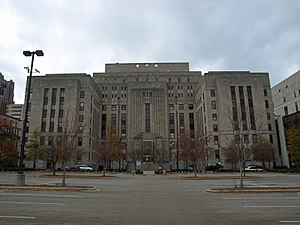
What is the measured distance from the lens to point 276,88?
3706 inches

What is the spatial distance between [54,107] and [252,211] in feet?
249

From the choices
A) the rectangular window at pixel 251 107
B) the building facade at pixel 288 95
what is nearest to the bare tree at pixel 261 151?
the rectangular window at pixel 251 107

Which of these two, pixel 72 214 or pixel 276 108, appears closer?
pixel 72 214

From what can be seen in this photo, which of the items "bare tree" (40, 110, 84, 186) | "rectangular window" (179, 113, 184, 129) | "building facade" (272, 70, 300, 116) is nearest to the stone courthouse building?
"rectangular window" (179, 113, 184, 129)

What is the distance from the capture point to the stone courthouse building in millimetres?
73688

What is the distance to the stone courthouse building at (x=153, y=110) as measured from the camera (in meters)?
73.7

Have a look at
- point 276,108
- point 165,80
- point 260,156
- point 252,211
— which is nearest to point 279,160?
point 260,156

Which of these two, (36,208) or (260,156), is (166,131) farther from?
(36,208)

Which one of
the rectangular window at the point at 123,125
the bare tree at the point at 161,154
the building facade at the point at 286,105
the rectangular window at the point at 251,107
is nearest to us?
the bare tree at the point at 161,154

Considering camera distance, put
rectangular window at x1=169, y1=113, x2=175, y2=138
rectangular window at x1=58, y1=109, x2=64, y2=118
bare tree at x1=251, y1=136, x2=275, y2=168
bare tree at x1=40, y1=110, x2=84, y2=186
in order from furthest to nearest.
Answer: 1. rectangular window at x1=169, y1=113, x2=175, y2=138
2. rectangular window at x1=58, y1=109, x2=64, y2=118
3. bare tree at x1=251, y1=136, x2=275, y2=168
4. bare tree at x1=40, y1=110, x2=84, y2=186

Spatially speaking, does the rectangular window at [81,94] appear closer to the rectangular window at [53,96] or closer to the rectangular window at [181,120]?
the rectangular window at [53,96]

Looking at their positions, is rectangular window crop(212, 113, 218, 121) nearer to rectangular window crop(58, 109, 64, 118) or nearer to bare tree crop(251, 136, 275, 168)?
bare tree crop(251, 136, 275, 168)

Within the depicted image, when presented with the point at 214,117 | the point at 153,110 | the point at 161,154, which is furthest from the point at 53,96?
the point at 214,117

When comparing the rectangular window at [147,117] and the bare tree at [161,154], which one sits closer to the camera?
the bare tree at [161,154]
